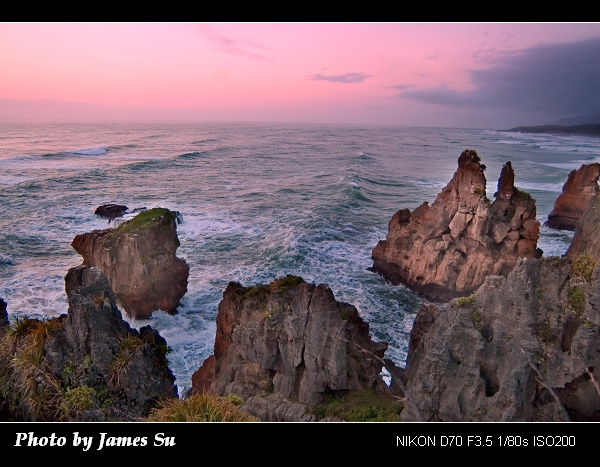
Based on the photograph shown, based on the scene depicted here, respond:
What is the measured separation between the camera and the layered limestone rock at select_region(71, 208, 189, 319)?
17172 millimetres

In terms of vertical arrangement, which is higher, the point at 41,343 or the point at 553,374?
the point at 41,343

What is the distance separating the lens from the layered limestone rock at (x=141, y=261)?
17172 millimetres

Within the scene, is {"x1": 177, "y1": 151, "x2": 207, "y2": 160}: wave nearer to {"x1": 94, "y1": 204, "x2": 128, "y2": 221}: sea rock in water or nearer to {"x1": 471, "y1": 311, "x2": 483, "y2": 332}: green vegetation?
{"x1": 94, "y1": 204, "x2": 128, "y2": 221}: sea rock in water

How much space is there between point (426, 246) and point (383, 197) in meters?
15.9

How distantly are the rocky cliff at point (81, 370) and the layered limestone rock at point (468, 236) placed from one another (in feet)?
49.0

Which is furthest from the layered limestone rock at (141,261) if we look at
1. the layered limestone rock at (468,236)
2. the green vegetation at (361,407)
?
the layered limestone rock at (468,236)

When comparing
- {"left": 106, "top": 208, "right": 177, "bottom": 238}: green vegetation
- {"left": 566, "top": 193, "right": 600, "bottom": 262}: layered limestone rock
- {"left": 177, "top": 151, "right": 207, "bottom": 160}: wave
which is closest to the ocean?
{"left": 177, "top": 151, "right": 207, "bottom": 160}: wave

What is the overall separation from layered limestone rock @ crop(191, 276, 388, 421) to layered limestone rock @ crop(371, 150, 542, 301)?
377 inches

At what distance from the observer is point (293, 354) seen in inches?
381

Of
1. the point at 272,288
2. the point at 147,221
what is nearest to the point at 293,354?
the point at 272,288

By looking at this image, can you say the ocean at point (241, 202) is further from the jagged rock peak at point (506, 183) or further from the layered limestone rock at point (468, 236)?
the jagged rock peak at point (506, 183)
